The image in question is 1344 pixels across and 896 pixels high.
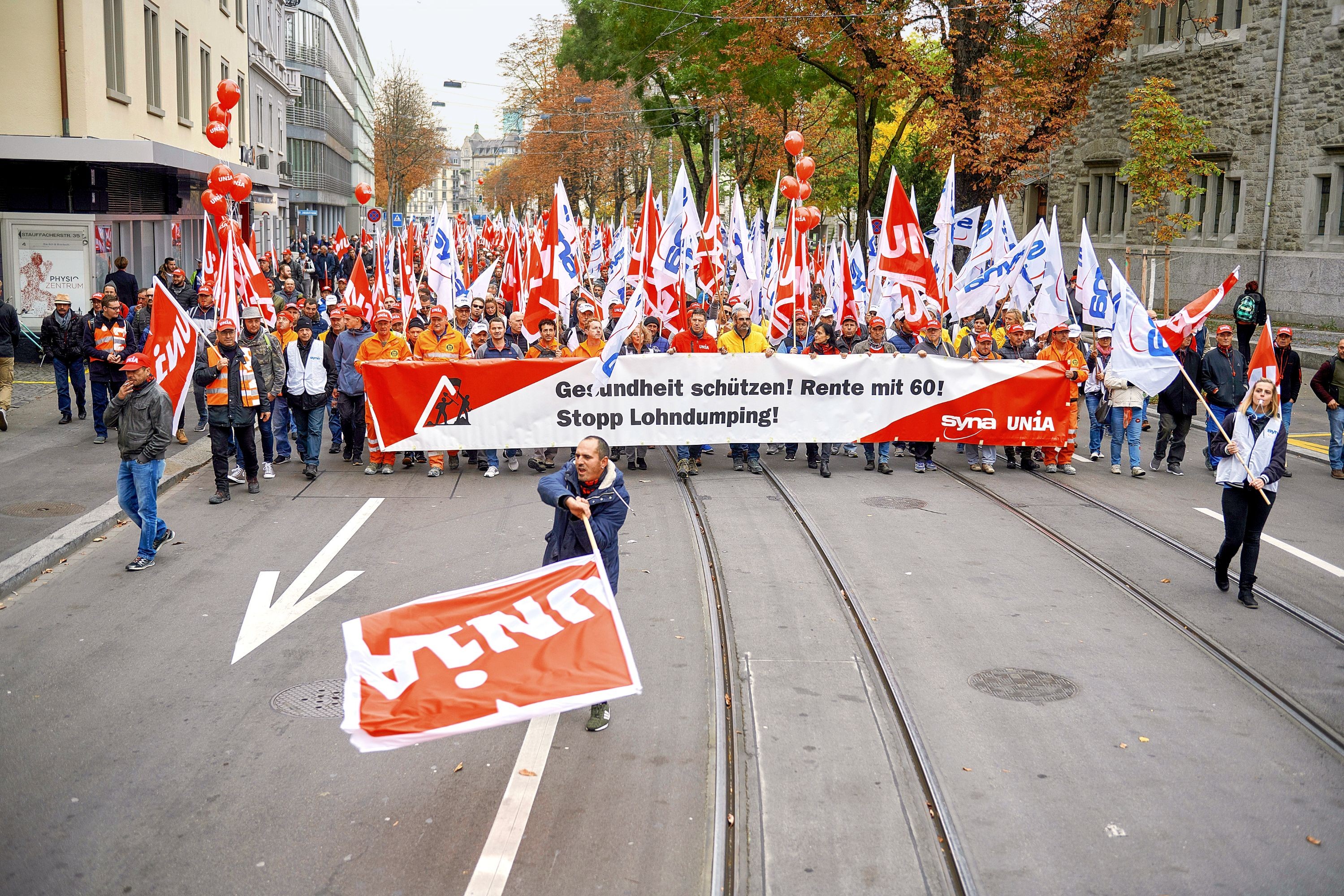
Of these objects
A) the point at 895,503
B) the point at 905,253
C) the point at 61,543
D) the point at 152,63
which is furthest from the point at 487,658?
the point at 152,63

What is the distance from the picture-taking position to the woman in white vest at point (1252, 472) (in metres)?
9.67

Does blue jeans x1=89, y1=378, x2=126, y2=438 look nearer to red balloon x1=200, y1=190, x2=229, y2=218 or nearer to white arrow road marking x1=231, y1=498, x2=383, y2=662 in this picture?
red balloon x1=200, y1=190, x2=229, y2=218

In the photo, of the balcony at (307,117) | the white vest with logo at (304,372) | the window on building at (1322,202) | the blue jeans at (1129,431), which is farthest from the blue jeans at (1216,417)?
the balcony at (307,117)

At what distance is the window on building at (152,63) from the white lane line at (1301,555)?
23.6m

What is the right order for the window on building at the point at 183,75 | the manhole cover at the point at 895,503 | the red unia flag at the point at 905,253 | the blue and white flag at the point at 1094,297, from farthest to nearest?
1. the window on building at the point at 183,75
2. the red unia flag at the point at 905,253
3. the blue and white flag at the point at 1094,297
4. the manhole cover at the point at 895,503

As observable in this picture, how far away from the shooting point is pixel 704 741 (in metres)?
6.94

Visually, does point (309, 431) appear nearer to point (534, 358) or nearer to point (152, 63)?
point (534, 358)

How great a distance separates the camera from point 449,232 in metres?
22.2

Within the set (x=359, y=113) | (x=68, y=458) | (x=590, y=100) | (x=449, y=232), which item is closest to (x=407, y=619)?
(x=68, y=458)

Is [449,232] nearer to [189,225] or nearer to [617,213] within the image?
[189,225]

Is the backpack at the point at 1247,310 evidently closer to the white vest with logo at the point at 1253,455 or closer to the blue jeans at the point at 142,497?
the white vest with logo at the point at 1253,455

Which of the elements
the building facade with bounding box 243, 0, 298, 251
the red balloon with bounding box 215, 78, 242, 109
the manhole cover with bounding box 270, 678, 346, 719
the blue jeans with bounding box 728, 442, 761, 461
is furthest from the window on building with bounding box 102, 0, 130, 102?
the manhole cover with bounding box 270, 678, 346, 719

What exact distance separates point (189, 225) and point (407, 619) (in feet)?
99.6

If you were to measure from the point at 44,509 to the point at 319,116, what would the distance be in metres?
66.4
